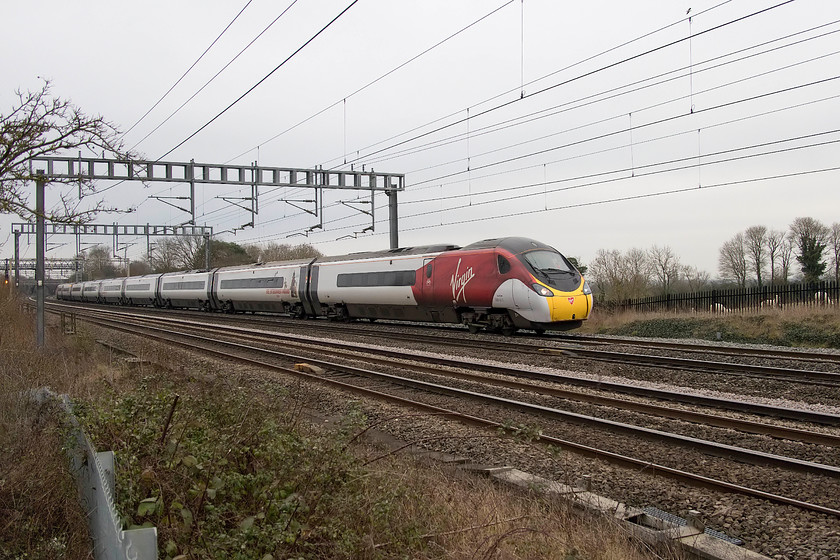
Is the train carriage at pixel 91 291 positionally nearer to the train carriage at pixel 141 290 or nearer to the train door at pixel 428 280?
the train carriage at pixel 141 290

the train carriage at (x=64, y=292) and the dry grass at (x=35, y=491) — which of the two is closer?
the dry grass at (x=35, y=491)

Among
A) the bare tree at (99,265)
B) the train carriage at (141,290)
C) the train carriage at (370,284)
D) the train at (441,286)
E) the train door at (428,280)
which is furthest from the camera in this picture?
the bare tree at (99,265)

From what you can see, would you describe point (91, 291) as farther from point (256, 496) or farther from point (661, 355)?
point (256, 496)

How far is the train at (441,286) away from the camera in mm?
17547

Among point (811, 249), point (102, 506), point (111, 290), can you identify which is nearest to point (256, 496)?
point (102, 506)

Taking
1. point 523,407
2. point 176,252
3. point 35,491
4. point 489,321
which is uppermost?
point 176,252

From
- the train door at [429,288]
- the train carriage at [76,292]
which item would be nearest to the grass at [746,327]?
the train door at [429,288]

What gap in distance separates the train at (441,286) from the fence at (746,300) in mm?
7197

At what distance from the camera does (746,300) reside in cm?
2312

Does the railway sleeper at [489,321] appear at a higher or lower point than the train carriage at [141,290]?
lower

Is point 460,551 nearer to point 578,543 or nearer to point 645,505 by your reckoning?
point 578,543

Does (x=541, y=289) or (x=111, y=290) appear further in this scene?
(x=111, y=290)

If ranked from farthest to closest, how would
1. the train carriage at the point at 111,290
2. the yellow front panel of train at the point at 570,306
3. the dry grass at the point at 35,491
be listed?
the train carriage at the point at 111,290 → the yellow front panel of train at the point at 570,306 → the dry grass at the point at 35,491

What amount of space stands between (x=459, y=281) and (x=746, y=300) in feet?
35.7
